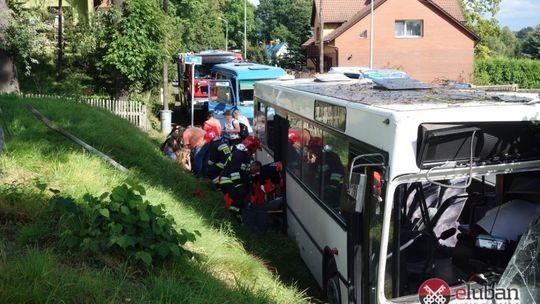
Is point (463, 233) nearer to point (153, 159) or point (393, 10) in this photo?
point (153, 159)

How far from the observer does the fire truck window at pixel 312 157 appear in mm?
6562

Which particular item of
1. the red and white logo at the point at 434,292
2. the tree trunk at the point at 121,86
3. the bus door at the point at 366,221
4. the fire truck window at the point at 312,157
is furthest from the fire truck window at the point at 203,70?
the red and white logo at the point at 434,292

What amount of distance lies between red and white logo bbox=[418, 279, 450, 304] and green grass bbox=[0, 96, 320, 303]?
1548mm

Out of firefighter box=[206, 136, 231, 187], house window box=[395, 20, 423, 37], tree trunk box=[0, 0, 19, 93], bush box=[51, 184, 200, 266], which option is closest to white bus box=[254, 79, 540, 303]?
bush box=[51, 184, 200, 266]

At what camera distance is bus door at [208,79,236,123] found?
2086 centimetres

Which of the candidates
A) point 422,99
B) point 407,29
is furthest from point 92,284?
point 407,29

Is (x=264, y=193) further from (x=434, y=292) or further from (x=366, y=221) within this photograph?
(x=434, y=292)

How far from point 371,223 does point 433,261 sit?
24.5 inches

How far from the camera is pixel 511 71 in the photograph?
48375 millimetres

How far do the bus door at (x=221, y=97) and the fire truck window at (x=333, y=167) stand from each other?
14.0 m

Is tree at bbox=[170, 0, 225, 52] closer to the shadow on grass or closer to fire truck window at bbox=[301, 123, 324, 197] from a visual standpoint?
fire truck window at bbox=[301, 123, 324, 197]

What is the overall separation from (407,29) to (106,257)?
44.5 m

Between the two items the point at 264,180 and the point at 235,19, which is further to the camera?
the point at 235,19

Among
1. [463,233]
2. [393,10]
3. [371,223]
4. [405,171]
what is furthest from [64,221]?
[393,10]
